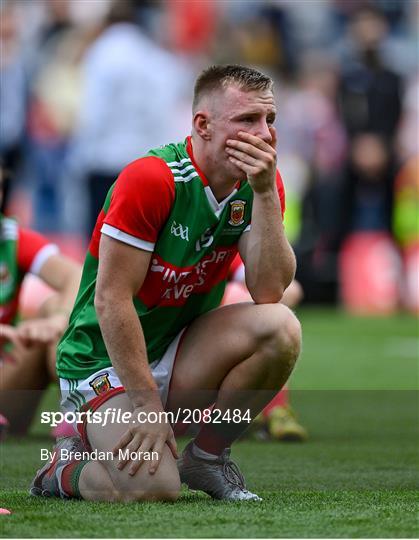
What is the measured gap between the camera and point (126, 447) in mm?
4250

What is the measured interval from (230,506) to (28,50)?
1259 cm

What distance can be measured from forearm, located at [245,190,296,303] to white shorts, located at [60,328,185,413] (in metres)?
0.35

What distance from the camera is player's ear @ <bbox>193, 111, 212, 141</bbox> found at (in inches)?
176

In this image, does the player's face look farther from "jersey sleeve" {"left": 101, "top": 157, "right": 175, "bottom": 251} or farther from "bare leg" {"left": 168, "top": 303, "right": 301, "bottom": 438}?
"bare leg" {"left": 168, "top": 303, "right": 301, "bottom": 438}

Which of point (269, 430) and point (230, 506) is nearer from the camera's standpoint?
point (230, 506)

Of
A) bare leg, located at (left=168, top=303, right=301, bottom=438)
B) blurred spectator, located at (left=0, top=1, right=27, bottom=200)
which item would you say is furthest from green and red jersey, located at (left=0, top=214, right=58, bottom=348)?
blurred spectator, located at (left=0, top=1, right=27, bottom=200)

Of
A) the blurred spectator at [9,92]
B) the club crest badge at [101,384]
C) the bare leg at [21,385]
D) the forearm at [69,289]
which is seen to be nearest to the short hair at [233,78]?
the club crest badge at [101,384]

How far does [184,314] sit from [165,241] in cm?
38

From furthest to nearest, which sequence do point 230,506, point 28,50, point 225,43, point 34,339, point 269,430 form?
point 28,50, point 225,43, point 269,430, point 34,339, point 230,506

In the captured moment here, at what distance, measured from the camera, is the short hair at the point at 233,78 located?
14.4 feet

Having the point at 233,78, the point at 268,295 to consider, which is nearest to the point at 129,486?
the point at 268,295

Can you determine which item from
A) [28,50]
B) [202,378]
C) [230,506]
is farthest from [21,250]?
[28,50]

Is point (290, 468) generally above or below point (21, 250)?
below

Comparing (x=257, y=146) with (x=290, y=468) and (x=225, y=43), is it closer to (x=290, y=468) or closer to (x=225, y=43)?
(x=290, y=468)
